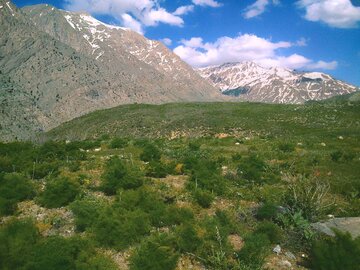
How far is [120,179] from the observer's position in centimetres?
1656

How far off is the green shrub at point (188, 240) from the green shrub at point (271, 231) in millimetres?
2271

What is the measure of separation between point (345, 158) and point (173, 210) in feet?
47.7

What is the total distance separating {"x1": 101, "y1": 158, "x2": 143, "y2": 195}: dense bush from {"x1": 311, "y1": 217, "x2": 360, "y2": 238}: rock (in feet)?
24.5

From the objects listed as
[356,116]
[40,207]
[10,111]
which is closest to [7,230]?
[40,207]

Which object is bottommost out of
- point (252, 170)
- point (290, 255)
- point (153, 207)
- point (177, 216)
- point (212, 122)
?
point (290, 255)

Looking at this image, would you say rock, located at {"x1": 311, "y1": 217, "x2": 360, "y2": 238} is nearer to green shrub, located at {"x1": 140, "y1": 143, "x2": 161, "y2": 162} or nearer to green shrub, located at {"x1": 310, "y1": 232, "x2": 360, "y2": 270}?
green shrub, located at {"x1": 310, "y1": 232, "x2": 360, "y2": 270}

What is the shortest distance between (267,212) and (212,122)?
2378 inches

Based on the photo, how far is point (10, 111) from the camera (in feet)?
612

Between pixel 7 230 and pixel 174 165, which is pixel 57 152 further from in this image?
pixel 7 230

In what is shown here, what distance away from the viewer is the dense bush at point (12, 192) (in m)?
14.2

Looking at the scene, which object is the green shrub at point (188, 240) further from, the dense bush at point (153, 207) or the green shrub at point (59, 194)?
the green shrub at point (59, 194)

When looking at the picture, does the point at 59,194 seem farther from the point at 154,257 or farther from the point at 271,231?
the point at 271,231

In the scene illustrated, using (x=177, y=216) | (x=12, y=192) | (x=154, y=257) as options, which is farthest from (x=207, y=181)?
(x=12, y=192)

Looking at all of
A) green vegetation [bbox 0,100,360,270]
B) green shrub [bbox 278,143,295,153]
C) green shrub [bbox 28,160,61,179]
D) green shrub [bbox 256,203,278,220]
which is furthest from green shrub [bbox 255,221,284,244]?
green shrub [bbox 278,143,295,153]
